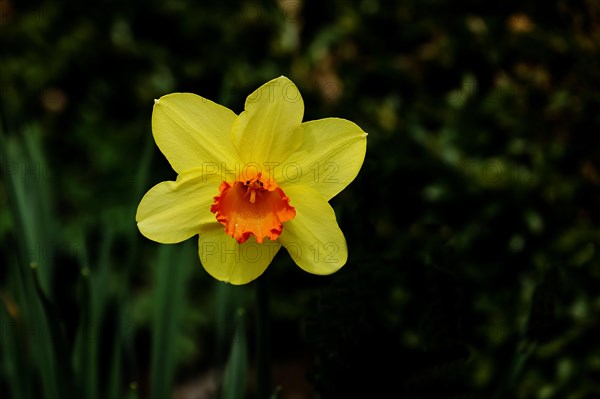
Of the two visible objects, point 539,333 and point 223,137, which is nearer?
point 223,137

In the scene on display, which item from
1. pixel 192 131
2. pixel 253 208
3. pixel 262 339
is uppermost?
pixel 192 131

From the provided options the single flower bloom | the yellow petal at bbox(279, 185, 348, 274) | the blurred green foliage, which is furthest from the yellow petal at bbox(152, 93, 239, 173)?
the blurred green foliage

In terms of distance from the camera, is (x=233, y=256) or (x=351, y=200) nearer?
(x=233, y=256)

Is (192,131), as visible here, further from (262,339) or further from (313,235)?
(262,339)

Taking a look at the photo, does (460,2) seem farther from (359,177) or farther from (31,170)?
(31,170)

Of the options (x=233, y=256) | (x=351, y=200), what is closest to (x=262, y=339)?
(x=233, y=256)

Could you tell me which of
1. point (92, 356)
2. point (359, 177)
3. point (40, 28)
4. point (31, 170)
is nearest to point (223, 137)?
point (359, 177)
